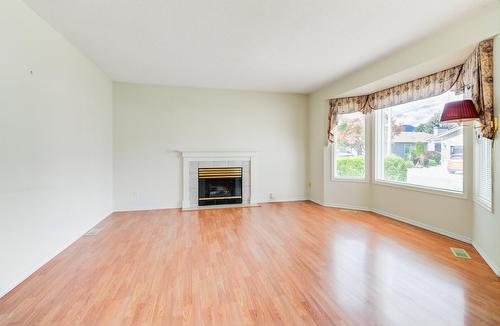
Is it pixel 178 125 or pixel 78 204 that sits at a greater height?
pixel 178 125

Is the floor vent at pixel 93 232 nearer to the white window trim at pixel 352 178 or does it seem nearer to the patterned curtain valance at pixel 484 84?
the white window trim at pixel 352 178

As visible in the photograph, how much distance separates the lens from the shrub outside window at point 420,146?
332 cm

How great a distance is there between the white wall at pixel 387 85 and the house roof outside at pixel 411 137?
27.8 inches

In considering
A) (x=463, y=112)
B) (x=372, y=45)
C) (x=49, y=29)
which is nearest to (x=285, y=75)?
(x=372, y=45)

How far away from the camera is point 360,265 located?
97.0 inches

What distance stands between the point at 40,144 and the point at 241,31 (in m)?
2.49

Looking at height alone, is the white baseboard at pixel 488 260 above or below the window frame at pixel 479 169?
below

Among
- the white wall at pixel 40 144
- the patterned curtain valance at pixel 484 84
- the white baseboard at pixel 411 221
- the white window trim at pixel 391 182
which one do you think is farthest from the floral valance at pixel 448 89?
the white wall at pixel 40 144

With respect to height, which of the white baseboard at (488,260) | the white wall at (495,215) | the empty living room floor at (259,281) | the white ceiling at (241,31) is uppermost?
the white ceiling at (241,31)

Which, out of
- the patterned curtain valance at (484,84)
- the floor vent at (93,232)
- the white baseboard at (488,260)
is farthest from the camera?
the floor vent at (93,232)

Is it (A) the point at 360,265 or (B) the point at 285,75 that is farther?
(B) the point at 285,75

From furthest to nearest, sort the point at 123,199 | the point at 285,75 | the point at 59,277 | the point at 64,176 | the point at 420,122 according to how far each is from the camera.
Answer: the point at 123,199 < the point at 285,75 < the point at 420,122 < the point at 64,176 < the point at 59,277

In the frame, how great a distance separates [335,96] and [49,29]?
4.55 m

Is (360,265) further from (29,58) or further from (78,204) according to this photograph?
(29,58)
